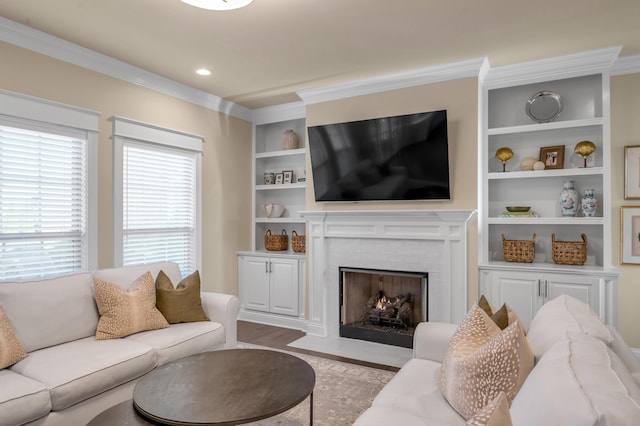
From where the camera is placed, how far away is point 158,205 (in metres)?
4.14

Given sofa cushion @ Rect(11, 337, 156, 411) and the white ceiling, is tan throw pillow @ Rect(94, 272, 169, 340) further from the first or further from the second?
the white ceiling

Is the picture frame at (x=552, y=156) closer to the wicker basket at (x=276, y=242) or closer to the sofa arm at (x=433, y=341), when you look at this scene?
the sofa arm at (x=433, y=341)

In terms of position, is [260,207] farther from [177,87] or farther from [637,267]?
[637,267]

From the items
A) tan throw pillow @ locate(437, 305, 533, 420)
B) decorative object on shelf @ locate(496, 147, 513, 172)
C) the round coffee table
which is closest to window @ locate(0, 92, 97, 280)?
the round coffee table

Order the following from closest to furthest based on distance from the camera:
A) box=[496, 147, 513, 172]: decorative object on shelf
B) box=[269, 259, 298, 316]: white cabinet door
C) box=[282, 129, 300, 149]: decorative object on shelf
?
box=[496, 147, 513, 172]: decorative object on shelf < box=[269, 259, 298, 316]: white cabinet door < box=[282, 129, 300, 149]: decorative object on shelf

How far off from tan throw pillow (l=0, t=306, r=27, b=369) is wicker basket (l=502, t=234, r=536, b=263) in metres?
3.81

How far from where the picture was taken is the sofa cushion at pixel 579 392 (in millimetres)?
808

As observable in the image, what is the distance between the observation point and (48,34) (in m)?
3.11

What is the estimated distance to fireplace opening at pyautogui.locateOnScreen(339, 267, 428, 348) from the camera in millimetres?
3982

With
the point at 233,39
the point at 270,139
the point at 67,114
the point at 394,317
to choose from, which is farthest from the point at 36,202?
the point at 394,317

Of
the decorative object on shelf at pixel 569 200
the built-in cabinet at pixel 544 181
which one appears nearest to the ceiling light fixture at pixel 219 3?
the built-in cabinet at pixel 544 181

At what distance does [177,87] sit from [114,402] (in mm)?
3089

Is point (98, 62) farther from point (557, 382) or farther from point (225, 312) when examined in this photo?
point (557, 382)

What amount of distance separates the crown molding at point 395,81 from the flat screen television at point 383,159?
0.35 metres
